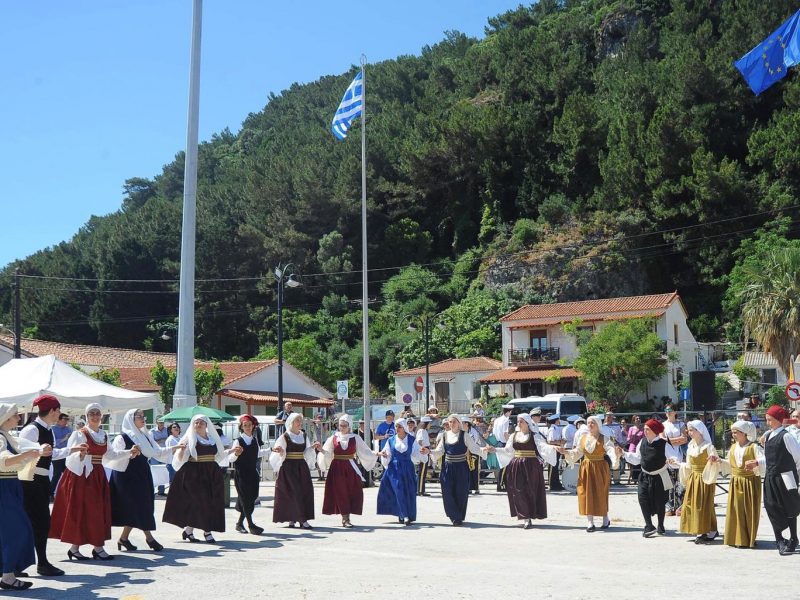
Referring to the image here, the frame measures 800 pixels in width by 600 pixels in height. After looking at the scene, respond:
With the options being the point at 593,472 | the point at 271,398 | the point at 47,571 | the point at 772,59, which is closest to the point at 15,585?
the point at 47,571

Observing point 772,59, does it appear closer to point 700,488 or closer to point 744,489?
point 700,488

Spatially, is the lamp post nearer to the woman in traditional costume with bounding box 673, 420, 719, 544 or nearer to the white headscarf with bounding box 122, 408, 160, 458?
the white headscarf with bounding box 122, 408, 160, 458

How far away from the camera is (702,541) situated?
13188 mm

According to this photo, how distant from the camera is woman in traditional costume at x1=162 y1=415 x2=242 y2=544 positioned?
13.7 m

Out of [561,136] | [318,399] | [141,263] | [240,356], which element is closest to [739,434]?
[318,399]

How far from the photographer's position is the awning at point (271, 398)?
166 ft

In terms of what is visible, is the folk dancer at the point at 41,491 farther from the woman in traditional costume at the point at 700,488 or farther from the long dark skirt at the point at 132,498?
the woman in traditional costume at the point at 700,488

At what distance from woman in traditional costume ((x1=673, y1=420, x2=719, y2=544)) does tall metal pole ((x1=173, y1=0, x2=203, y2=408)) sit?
10431 mm

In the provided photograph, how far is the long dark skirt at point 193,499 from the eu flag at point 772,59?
12180 mm

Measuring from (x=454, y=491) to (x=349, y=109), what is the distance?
55.3 feet

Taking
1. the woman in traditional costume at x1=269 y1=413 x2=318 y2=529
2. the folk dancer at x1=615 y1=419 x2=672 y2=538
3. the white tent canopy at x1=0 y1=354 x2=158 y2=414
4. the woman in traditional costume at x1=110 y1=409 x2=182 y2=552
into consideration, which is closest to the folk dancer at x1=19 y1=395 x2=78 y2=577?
the woman in traditional costume at x1=110 y1=409 x2=182 y2=552

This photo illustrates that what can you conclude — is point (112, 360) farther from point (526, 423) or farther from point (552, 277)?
point (526, 423)

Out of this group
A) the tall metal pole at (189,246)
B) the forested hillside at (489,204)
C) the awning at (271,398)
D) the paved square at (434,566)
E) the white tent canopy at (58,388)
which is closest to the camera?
the paved square at (434,566)

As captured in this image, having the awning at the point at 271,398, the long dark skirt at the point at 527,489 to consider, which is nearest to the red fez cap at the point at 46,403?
the long dark skirt at the point at 527,489
